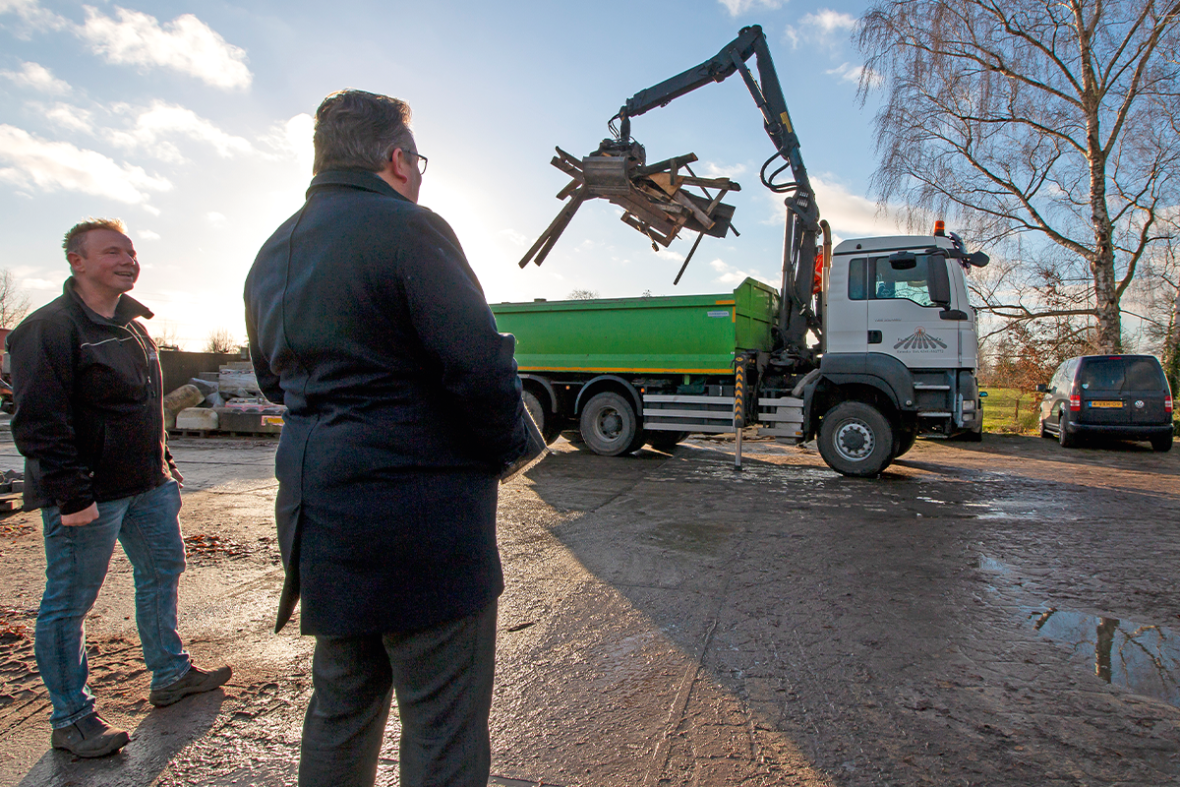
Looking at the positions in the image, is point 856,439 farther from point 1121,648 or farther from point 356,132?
point 356,132

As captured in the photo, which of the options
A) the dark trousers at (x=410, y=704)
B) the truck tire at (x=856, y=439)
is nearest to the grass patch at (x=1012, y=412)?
the truck tire at (x=856, y=439)

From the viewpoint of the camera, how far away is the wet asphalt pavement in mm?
2195

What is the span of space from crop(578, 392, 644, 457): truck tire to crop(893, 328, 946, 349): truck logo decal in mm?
3649

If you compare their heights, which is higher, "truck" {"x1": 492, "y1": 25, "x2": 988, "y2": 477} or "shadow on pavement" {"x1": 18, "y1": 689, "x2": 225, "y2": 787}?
"truck" {"x1": 492, "y1": 25, "x2": 988, "y2": 477}

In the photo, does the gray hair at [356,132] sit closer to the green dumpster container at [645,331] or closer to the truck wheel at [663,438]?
the green dumpster container at [645,331]

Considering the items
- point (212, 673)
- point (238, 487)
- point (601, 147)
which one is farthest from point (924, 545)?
point (601, 147)

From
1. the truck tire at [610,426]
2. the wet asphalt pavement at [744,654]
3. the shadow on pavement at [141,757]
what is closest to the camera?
the shadow on pavement at [141,757]

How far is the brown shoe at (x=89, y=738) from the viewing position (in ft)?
7.19

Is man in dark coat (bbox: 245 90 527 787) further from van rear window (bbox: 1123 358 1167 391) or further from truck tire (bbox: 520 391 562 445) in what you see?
van rear window (bbox: 1123 358 1167 391)

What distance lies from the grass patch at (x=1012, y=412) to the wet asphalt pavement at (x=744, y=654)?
38.9 feet

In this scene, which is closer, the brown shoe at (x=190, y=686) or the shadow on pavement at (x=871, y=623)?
the shadow on pavement at (x=871, y=623)

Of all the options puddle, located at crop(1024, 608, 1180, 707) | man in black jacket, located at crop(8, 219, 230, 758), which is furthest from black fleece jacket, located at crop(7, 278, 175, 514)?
puddle, located at crop(1024, 608, 1180, 707)

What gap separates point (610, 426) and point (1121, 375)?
29.2 feet

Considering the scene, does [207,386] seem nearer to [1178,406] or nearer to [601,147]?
[601,147]
